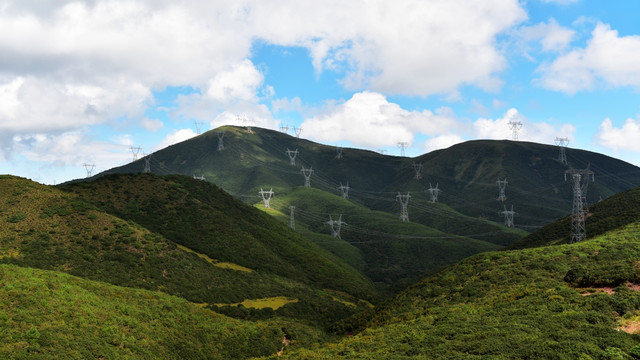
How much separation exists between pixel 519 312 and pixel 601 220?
7690 cm

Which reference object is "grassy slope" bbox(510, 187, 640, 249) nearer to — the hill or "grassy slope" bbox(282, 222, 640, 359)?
"grassy slope" bbox(282, 222, 640, 359)

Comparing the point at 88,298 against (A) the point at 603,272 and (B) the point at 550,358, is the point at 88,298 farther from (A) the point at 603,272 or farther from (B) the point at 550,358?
(A) the point at 603,272

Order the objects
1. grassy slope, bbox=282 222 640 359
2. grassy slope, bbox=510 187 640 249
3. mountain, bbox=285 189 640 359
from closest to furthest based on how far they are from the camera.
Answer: mountain, bbox=285 189 640 359
grassy slope, bbox=282 222 640 359
grassy slope, bbox=510 187 640 249

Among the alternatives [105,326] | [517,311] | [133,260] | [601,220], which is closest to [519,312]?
[517,311]

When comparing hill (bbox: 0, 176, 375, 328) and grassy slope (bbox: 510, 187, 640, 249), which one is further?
grassy slope (bbox: 510, 187, 640, 249)

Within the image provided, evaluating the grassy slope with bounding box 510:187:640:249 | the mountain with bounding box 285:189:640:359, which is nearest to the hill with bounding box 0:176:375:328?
the mountain with bounding box 285:189:640:359

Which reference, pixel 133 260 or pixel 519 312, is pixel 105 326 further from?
pixel 519 312

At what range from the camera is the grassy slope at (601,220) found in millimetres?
94750

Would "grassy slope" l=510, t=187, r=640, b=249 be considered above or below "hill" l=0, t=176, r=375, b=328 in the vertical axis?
above

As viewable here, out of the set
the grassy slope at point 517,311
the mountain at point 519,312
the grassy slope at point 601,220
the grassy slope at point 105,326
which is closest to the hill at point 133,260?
the grassy slope at point 105,326

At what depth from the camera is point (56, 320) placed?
41406 mm

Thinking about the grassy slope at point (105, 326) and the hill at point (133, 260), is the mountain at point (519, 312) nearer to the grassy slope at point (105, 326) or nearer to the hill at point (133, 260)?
the grassy slope at point (105, 326)

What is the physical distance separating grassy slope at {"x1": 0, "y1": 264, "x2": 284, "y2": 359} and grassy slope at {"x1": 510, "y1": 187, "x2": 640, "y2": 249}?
77954mm

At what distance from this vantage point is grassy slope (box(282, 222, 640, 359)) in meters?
30.9
